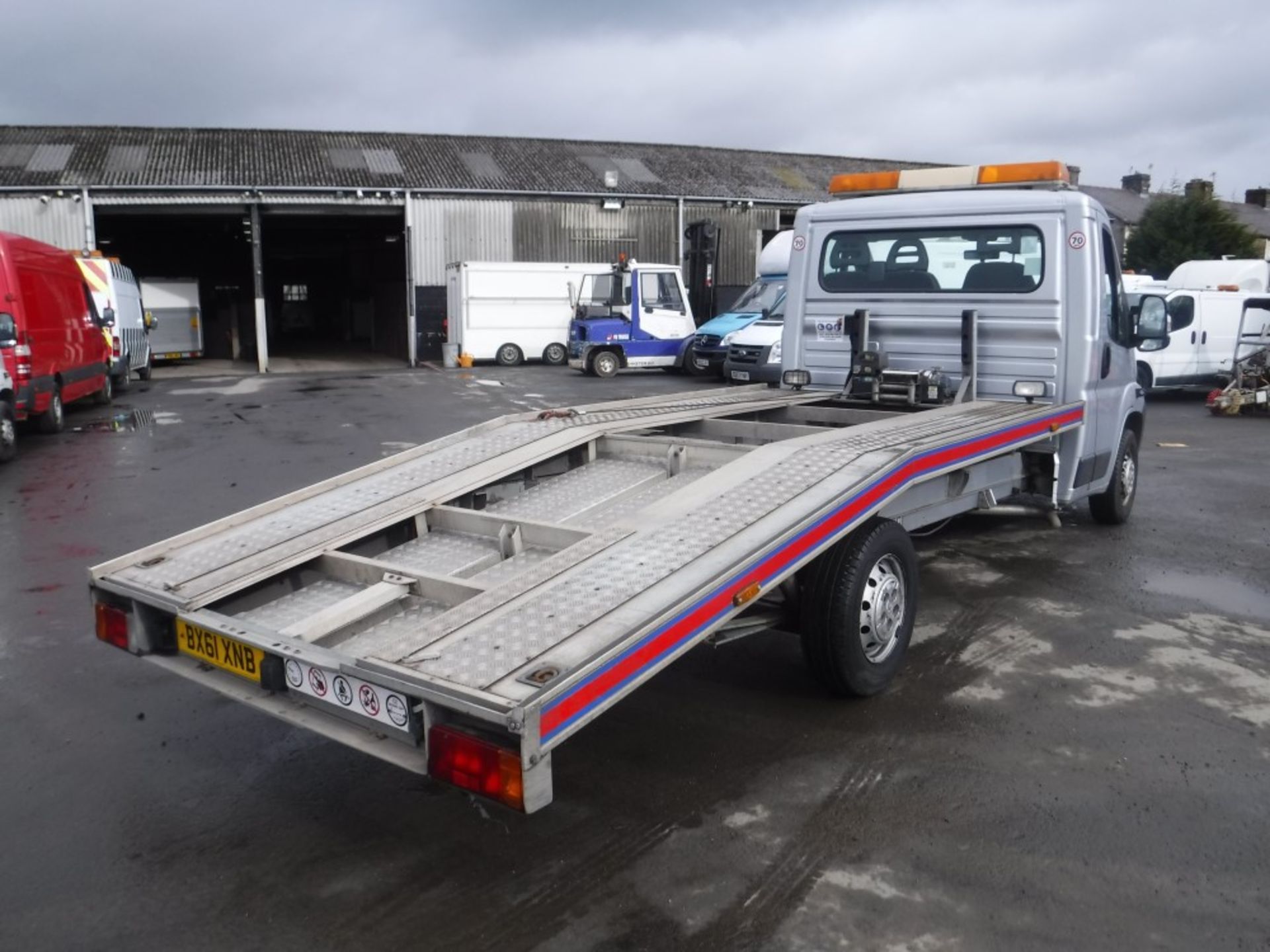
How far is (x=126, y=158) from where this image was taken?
29391mm

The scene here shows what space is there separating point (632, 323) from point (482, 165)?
37.8ft

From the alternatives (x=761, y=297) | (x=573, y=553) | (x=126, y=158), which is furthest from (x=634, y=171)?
(x=573, y=553)

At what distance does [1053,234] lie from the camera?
6.54 m

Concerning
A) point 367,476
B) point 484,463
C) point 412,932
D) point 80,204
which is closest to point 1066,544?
point 484,463

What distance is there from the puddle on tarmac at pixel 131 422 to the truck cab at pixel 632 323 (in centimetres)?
975

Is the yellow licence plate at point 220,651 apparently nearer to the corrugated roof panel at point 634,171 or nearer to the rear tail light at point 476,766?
the rear tail light at point 476,766

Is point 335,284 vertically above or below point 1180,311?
below

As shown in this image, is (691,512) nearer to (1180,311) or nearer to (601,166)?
(1180,311)

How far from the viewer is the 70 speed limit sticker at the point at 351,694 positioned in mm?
2951

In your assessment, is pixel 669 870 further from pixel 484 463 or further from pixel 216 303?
pixel 216 303

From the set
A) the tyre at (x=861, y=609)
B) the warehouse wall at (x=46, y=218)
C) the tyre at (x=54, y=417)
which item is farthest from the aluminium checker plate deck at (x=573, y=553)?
the warehouse wall at (x=46, y=218)

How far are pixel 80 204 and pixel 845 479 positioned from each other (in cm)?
2834

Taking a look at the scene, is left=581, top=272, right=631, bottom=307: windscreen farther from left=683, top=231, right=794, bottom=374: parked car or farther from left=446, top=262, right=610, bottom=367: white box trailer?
left=683, top=231, right=794, bottom=374: parked car

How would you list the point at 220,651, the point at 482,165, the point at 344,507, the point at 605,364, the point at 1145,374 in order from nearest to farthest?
the point at 220,651, the point at 344,507, the point at 1145,374, the point at 605,364, the point at 482,165
